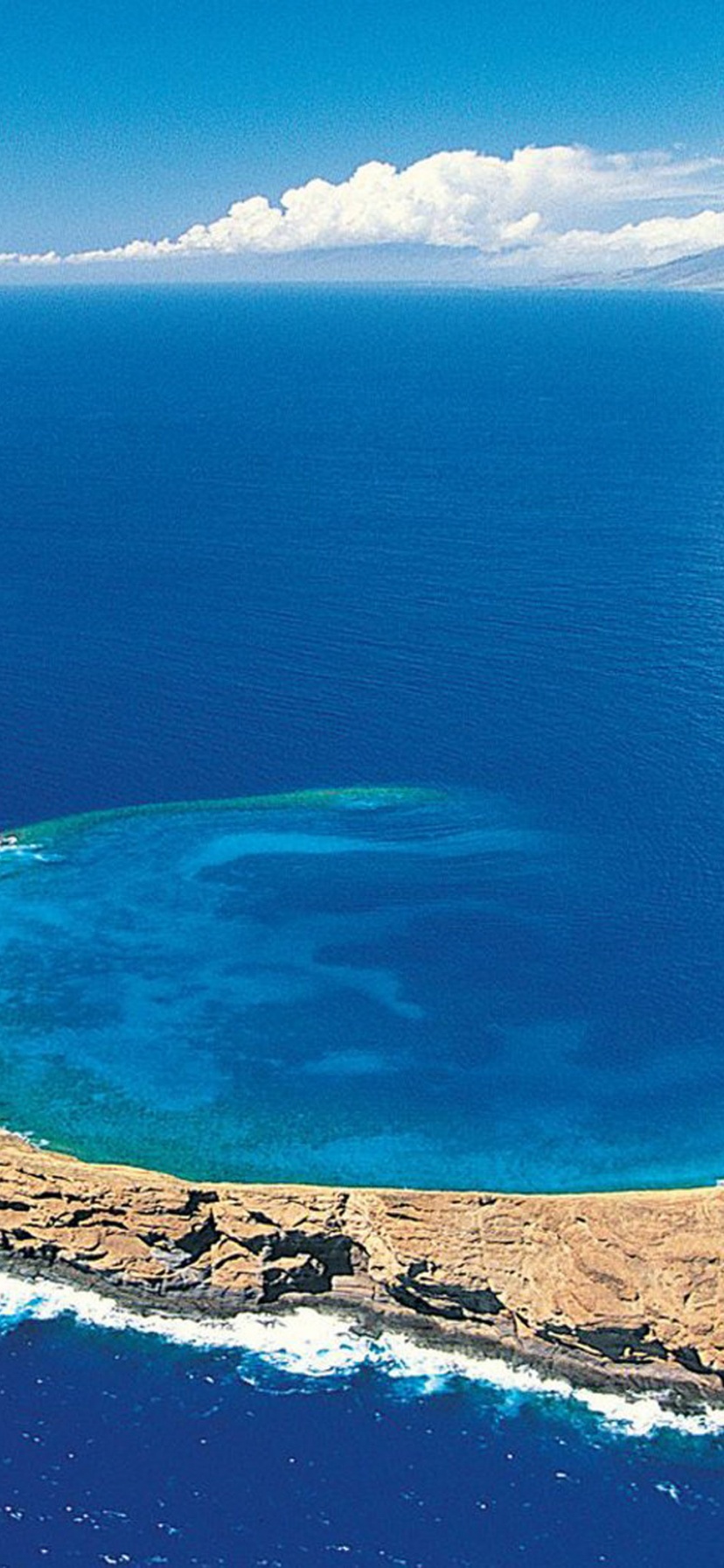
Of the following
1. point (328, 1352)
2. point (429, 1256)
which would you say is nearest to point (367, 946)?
point (429, 1256)

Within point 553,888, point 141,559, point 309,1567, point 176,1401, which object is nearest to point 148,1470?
point 176,1401

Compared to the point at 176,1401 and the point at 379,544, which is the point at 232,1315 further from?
the point at 379,544

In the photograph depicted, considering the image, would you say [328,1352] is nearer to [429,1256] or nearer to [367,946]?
[429,1256]

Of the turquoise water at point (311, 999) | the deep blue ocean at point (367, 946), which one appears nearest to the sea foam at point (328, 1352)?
the deep blue ocean at point (367, 946)

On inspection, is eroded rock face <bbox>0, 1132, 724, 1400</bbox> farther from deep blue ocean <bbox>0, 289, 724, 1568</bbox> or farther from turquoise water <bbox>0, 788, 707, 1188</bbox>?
turquoise water <bbox>0, 788, 707, 1188</bbox>

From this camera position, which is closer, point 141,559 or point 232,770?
point 232,770

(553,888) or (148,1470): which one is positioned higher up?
(553,888)

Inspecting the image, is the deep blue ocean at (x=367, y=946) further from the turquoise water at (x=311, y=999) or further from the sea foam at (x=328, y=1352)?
the sea foam at (x=328, y=1352)
